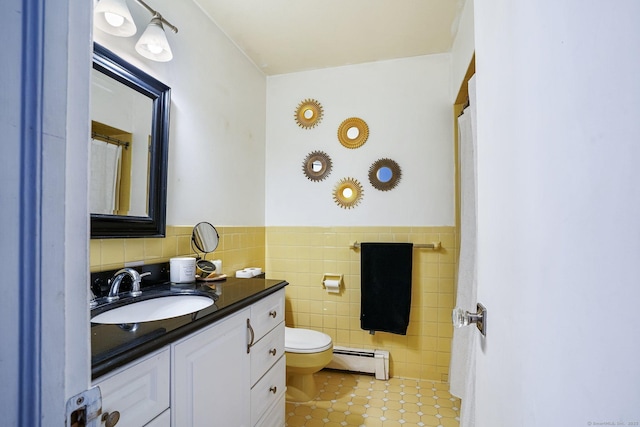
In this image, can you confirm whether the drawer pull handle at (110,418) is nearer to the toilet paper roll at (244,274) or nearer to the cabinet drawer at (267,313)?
the cabinet drawer at (267,313)

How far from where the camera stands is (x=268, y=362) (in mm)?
1519

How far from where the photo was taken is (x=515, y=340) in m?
0.56

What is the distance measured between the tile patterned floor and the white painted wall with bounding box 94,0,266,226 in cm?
130

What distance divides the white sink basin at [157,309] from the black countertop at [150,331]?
38 mm

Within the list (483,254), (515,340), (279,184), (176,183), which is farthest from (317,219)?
(515,340)

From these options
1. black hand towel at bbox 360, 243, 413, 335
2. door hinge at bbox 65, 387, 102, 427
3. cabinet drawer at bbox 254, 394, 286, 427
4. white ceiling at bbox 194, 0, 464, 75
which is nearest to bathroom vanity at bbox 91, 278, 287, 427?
cabinet drawer at bbox 254, 394, 286, 427

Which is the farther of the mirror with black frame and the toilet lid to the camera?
the toilet lid

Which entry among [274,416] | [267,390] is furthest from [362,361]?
[267,390]

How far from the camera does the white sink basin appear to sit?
120 centimetres

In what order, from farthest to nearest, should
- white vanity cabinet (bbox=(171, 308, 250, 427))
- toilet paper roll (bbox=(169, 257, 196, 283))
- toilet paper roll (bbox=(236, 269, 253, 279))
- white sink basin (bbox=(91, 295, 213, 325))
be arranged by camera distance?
1. toilet paper roll (bbox=(236, 269, 253, 279))
2. toilet paper roll (bbox=(169, 257, 196, 283))
3. white sink basin (bbox=(91, 295, 213, 325))
4. white vanity cabinet (bbox=(171, 308, 250, 427))

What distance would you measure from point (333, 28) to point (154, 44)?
3.77ft

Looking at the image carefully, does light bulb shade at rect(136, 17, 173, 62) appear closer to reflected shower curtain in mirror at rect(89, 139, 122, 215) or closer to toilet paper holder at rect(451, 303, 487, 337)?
reflected shower curtain in mirror at rect(89, 139, 122, 215)

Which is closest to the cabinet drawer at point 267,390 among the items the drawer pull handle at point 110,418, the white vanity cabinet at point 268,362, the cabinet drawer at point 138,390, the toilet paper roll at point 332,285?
the white vanity cabinet at point 268,362

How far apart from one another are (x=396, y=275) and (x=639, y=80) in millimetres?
2094
